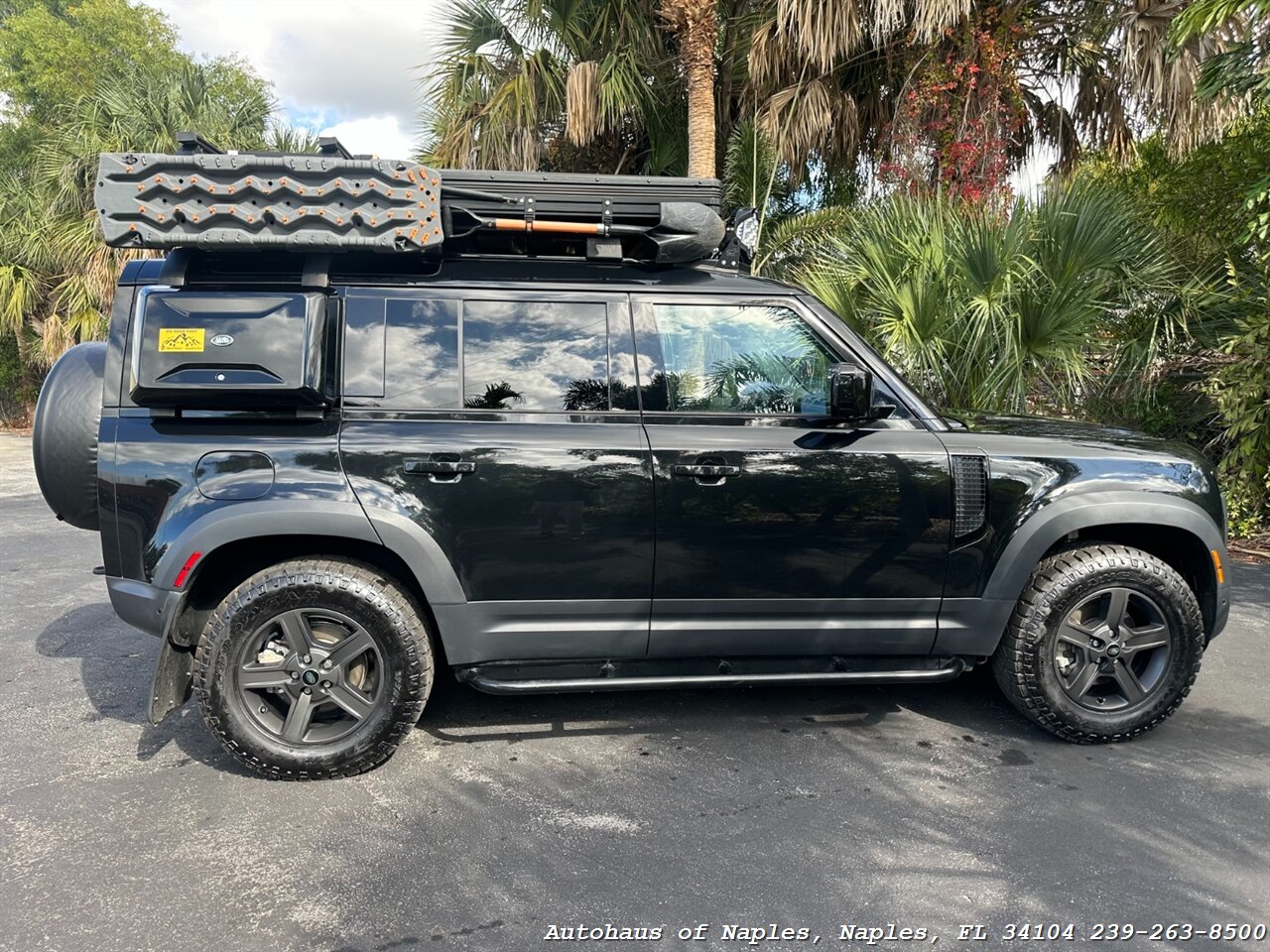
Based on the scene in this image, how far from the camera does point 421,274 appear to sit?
3.43 meters

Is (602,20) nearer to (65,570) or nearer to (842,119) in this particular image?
(842,119)

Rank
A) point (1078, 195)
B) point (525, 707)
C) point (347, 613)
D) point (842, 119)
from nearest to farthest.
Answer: point (347, 613) → point (525, 707) → point (1078, 195) → point (842, 119)

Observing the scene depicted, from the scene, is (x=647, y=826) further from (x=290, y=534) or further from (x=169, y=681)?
(x=169, y=681)

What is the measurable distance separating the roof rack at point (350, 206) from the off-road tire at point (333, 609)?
1.23 m

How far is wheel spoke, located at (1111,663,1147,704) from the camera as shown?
3594mm

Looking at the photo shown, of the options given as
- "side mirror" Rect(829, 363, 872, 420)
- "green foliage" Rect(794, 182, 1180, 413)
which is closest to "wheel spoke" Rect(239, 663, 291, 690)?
"side mirror" Rect(829, 363, 872, 420)

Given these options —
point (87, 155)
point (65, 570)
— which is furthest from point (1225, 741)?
point (87, 155)

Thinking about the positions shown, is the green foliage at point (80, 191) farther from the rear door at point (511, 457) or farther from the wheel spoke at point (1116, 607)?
the wheel spoke at point (1116, 607)

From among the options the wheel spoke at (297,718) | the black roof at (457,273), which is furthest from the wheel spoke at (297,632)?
the black roof at (457,273)

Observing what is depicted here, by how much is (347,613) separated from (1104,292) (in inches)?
239

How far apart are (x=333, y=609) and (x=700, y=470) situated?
1.50 metres

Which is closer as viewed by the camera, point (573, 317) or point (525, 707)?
point (573, 317)

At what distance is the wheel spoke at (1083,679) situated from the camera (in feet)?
11.8

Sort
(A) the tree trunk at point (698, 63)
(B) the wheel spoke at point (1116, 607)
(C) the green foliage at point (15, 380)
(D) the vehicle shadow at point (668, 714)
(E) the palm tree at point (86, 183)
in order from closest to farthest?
1. (B) the wheel spoke at point (1116, 607)
2. (D) the vehicle shadow at point (668, 714)
3. (A) the tree trunk at point (698, 63)
4. (E) the palm tree at point (86, 183)
5. (C) the green foliage at point (15, 380)
